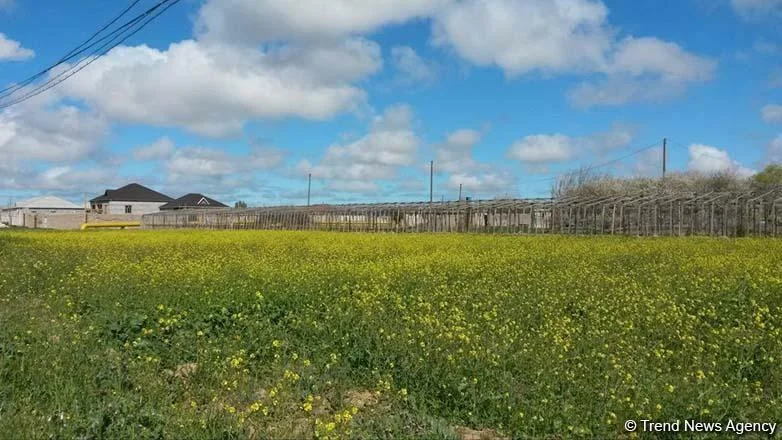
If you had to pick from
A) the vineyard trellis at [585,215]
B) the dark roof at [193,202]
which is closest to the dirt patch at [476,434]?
the vineyard trellis at [585,215]

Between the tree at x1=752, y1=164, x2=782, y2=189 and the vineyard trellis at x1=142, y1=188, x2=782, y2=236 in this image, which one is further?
the tree at x1=752, y1=164, x2=782, y2=189

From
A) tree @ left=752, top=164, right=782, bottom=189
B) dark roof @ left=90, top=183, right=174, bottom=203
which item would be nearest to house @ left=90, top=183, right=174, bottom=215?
dark roof @ left=90, top=183, right=174, bottom=203

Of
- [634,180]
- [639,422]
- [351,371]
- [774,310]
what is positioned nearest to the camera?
[639,422]

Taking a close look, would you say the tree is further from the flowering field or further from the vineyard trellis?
the flowering field

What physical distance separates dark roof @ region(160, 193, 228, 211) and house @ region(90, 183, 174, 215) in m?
2.68

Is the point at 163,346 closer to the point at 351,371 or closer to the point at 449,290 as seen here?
the point at 351,371

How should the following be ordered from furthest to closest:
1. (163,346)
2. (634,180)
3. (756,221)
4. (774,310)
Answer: (634,180) < (756,221) < (774,310) < (163,346)

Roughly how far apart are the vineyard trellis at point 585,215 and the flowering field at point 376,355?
81.7ft

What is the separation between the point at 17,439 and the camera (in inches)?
159

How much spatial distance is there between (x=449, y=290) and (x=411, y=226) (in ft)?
122

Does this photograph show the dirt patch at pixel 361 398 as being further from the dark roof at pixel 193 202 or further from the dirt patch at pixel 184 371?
the dark roof at pixel 193 202

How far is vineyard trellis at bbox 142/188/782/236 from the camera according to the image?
31.5m

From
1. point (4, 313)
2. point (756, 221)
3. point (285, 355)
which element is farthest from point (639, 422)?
point (756, 221)

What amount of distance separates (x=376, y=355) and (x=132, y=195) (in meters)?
95.2
